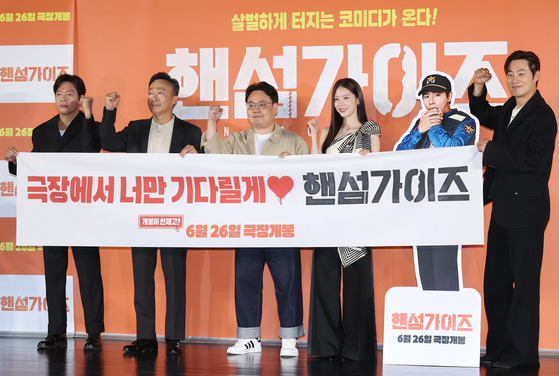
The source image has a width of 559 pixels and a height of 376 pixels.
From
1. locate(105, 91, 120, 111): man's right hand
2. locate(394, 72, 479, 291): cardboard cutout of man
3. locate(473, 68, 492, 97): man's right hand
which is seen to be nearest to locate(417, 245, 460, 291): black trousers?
locate(394, 72, 479, 291): cardboard cutout of man

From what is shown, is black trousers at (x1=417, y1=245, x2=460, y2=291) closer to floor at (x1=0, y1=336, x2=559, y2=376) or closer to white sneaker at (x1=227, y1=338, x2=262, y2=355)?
floor at (x1=0, y1=336, x2=559, y2=376)

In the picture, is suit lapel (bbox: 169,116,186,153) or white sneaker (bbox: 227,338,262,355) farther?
suit lapel (bbox: 169,116,186,153)

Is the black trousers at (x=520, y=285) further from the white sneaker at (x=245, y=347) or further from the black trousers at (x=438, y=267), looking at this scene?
the white sneaker at (x=245, y=347)

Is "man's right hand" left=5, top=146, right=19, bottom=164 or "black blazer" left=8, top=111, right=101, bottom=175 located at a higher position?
"black blazer" left=8, top=111, right=101, bottom=175

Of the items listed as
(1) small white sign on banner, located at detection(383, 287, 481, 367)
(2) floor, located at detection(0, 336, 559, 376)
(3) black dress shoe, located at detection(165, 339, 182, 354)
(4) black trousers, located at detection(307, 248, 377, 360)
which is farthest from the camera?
(3) black dress shoe, located at detection(165, 339, 182, 354)

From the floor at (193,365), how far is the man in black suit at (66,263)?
0.45 feet

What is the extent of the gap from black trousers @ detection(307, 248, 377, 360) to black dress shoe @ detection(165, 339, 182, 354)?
824 mm

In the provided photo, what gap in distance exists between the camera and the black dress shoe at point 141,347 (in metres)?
4.23

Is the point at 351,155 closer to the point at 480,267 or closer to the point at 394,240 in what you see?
the point at 394,240

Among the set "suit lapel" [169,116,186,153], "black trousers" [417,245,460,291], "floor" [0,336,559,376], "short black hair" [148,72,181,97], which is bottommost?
"floor" [0,336,559,376]

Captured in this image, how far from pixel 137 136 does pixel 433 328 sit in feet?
7.12

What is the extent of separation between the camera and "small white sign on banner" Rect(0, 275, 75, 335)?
16.2ft

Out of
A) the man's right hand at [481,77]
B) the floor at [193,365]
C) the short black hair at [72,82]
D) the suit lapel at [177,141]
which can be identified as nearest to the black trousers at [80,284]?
the floor at [193,365]

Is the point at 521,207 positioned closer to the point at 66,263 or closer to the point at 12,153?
the point at 66,263
